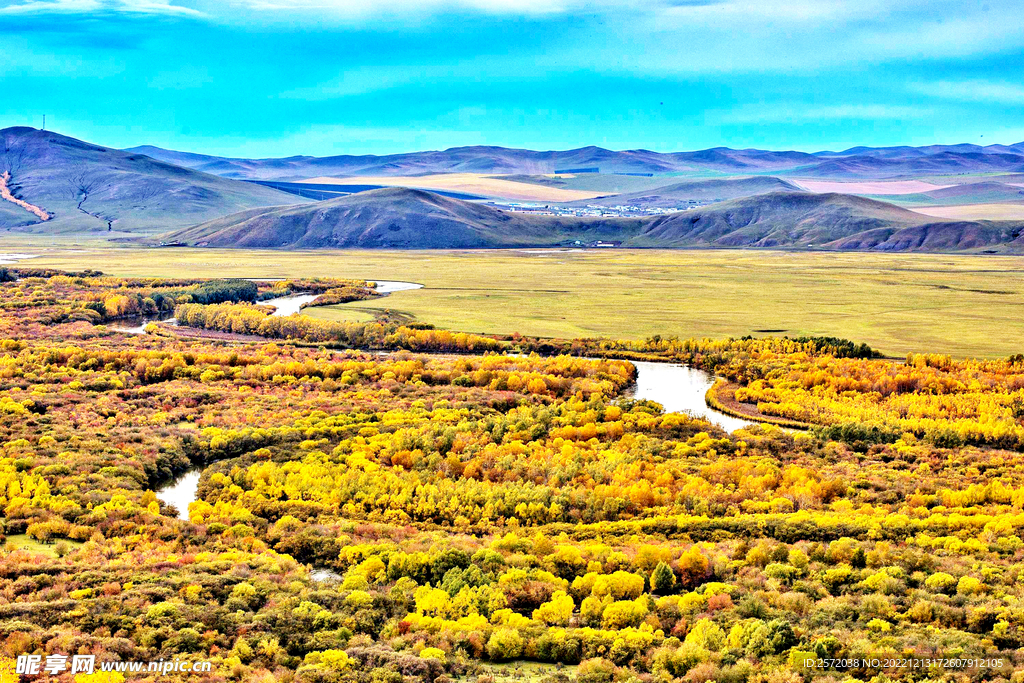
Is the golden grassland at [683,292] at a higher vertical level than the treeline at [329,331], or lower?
higher

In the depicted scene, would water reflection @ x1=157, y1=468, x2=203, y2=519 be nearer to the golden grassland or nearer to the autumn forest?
the autumn forest

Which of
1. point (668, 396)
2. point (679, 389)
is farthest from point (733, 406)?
point (679, 389)

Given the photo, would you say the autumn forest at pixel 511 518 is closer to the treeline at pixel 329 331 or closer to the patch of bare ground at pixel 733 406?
the patch of bare ground at pixel 733 406

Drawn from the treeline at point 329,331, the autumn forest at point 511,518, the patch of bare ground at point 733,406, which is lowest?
the autumn forest at point 511,518

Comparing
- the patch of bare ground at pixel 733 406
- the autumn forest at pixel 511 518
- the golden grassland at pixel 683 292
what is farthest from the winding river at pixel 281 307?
the patch of bare ground at pixel 733 406

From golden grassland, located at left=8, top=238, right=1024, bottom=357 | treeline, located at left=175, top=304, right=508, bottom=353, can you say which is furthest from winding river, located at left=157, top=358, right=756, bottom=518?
treeline, located at left=175, top=304, right=508, bottom=353
